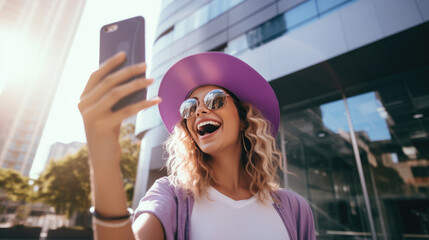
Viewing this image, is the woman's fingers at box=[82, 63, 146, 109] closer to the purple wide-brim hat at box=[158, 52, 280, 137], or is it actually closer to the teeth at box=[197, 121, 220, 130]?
the teeth at box=[197, 121, 220, 130]

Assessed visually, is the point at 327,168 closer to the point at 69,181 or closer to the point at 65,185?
the point at 69,181

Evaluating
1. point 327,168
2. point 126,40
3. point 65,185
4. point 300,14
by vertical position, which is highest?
point 300,14

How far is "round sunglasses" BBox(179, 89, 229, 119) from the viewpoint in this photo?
1.73 meters

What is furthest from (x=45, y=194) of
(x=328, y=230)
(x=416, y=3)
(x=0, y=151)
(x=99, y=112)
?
(x=0, y=151)

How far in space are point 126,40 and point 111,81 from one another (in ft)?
0.75

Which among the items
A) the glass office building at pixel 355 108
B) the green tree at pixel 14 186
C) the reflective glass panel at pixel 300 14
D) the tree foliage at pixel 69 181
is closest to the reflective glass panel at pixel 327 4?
the glass office building at pixel 355 108

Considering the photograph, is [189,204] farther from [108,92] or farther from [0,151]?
[0,151]

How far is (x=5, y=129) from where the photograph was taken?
2726 inches

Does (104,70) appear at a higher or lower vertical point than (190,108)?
lower

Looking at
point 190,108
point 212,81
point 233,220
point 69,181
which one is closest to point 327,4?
point 212,81

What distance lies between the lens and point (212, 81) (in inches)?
Result: 75.5

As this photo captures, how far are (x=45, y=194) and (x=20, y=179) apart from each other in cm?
405

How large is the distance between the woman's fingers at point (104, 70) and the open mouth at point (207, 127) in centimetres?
108

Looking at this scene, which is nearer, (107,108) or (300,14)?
(107,108)
